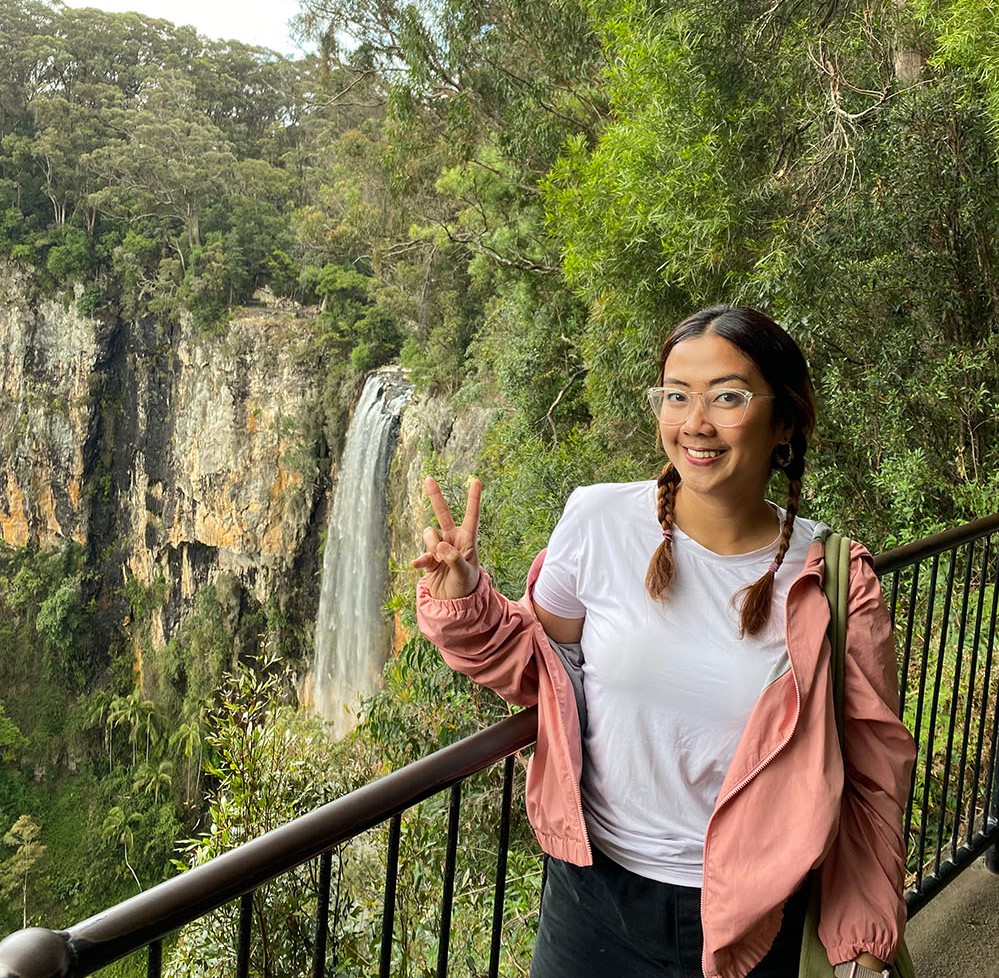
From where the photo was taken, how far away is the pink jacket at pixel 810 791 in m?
1.13

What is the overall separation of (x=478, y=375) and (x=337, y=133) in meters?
14.2

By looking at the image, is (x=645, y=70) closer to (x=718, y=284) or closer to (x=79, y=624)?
(x=718, y=284)

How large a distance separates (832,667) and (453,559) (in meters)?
0.49

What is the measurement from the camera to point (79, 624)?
24.8 meters

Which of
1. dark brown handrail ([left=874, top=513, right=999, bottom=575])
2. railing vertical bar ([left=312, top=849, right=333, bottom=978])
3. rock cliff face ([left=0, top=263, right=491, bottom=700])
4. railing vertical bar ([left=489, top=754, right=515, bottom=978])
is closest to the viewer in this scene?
railing vertical bar ([left=312, top=849, right=333, bottom=978])

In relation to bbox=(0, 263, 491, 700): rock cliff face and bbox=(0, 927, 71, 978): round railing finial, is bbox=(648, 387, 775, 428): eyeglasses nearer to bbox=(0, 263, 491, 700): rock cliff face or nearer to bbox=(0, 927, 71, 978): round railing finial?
bbox=(0, 927, 71, 978): round railing finial

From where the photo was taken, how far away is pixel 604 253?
6184mm

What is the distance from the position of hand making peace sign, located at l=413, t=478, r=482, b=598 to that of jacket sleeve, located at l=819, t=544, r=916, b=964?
0.48 metres

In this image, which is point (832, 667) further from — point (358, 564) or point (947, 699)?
point (358, 564)

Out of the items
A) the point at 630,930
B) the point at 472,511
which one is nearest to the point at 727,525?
the point at 472,511

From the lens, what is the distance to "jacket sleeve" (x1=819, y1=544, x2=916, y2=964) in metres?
1.16

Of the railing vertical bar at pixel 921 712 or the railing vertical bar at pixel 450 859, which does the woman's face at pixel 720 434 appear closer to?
the railing vertical bar at pixel 450 859

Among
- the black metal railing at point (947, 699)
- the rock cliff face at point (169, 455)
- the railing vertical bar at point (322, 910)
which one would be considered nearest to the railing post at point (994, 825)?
the black metal railing at point (947, 699)

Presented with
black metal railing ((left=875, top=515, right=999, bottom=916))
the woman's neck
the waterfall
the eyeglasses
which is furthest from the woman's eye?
the waterfall
